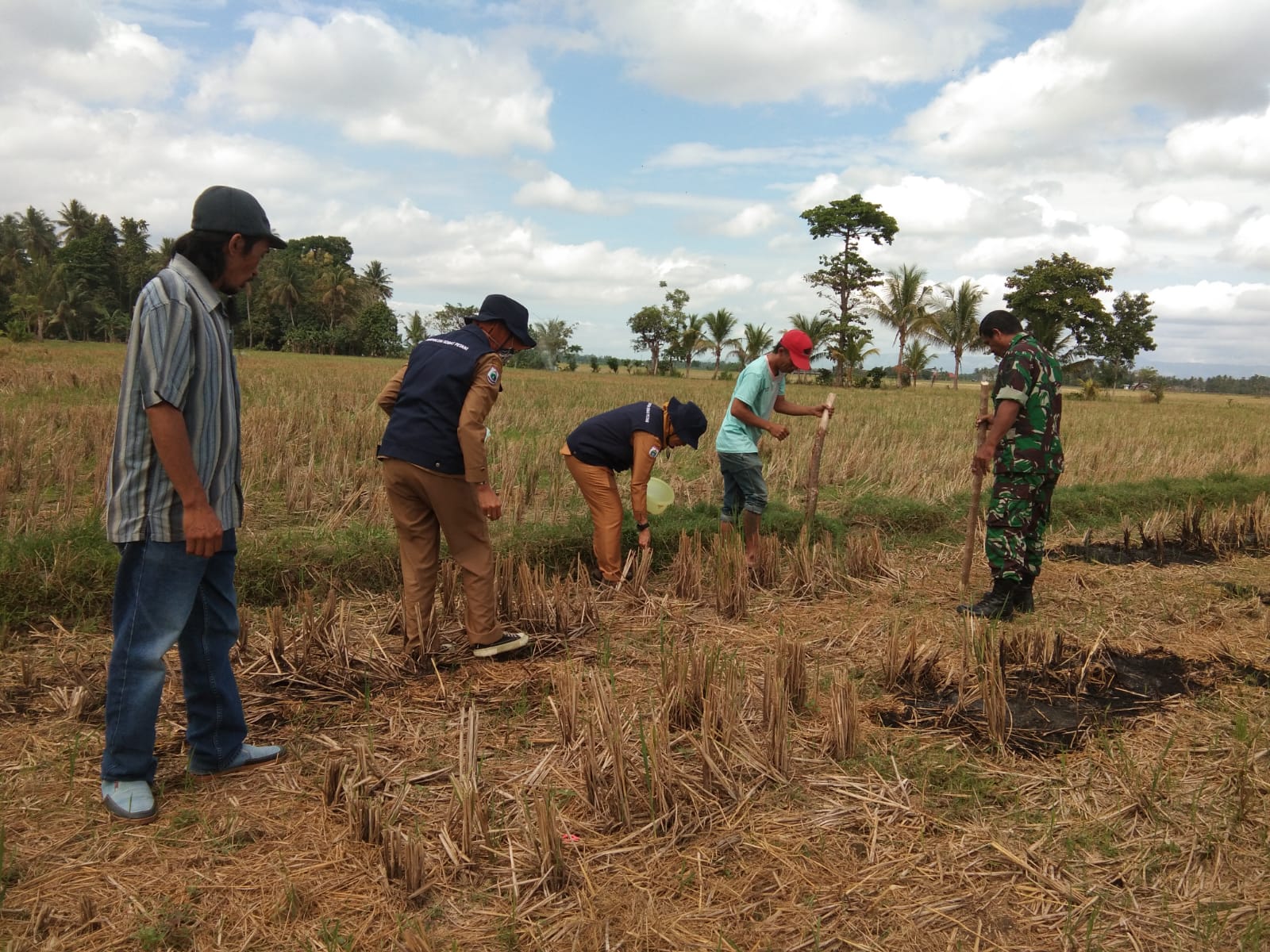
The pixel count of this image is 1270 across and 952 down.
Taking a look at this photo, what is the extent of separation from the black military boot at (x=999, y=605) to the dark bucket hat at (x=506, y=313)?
3141mm

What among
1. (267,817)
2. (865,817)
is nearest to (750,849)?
(865,817)

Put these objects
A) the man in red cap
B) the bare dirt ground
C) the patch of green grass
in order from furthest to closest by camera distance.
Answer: the man in red cap < the patch of green grass < the bare dirt ground

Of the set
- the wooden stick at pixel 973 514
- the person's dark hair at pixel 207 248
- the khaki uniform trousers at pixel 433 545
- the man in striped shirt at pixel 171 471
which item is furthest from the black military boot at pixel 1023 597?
the person's dark hair at pixel 207 248

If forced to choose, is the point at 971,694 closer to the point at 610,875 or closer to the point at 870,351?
the point at 610,875

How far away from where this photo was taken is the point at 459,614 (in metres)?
4.45

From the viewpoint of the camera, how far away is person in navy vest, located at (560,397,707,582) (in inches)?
195

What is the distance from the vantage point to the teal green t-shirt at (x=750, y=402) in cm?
551

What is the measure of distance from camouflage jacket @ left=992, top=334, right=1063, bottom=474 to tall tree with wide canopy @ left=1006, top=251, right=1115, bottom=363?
32.3 meters

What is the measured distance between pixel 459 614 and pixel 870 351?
105 ft

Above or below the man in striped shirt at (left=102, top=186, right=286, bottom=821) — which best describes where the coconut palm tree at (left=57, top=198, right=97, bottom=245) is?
above

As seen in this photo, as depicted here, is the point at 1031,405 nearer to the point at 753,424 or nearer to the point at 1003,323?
the point at 1003,323

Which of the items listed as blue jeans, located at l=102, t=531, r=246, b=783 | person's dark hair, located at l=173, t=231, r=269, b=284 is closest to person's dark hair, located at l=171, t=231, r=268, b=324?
person's dark hair, located at l=173, t=231, r=269, b=284

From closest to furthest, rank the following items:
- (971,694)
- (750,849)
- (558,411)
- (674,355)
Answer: (750,849) → (971,694) → (558,411) → (674,355)

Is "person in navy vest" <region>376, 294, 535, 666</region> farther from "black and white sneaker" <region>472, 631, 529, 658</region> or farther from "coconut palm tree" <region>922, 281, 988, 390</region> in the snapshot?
"coconut palm tree" <region>922, 281, 988, 390</region>
